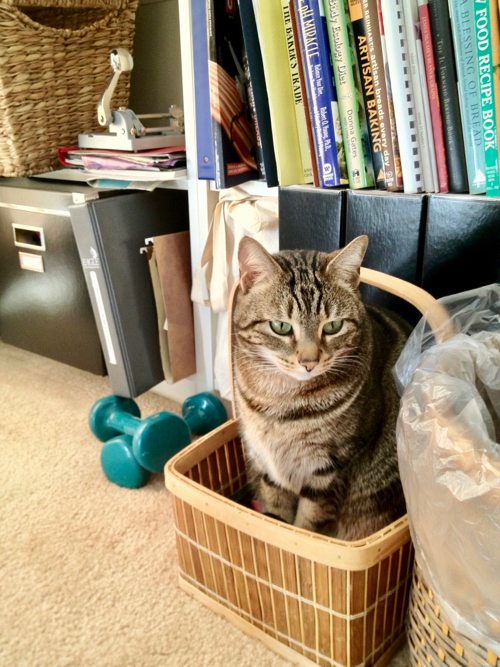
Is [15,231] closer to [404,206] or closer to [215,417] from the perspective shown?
[215,417]

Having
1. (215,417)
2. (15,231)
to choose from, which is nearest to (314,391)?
(215,417)

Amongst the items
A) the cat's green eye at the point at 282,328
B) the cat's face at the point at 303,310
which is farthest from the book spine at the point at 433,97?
the cat's green eye at the point at 282,328

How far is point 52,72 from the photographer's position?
1.40 metres

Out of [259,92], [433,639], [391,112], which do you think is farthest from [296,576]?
[259,92]

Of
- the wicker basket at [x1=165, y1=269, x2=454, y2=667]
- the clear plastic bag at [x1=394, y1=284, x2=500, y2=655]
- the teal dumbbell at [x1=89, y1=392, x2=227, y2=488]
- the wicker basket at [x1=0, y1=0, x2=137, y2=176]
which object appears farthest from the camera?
the wicker basket at [x1=0, y1=0, x2=137, y2=176]

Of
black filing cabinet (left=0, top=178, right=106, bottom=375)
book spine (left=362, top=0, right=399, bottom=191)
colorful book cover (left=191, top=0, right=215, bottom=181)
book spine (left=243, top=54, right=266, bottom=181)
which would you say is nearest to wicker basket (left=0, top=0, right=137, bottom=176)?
black filing cabinet (left=0, top=178, right=106, bottom=375)

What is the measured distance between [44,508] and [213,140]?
2.79 ft

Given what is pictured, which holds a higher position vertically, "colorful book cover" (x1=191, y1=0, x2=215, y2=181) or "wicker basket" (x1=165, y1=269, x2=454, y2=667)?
"colorful book cover" (x1=191, y1=0, x2=215, y2=181)

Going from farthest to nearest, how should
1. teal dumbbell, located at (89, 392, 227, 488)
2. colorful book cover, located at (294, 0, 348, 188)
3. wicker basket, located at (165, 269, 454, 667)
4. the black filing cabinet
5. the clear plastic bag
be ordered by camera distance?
the black filing cabinet < teal dumbbell, located at (89, 392, 227, 488) < colorful book cover, located at (294, 0, 348, 188) < wicker basket, located at (165, 269, 454, 667) < the clear plastic bag

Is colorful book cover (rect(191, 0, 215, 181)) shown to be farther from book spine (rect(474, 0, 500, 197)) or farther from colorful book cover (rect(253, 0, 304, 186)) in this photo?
book spine (rect(474, 0, 500, 197))

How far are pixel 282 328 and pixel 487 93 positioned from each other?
0.46 m

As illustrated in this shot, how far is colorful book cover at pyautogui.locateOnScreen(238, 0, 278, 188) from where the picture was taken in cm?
102

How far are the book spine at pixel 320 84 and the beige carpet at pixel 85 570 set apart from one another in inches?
30.2

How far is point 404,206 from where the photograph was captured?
951 millimetres
